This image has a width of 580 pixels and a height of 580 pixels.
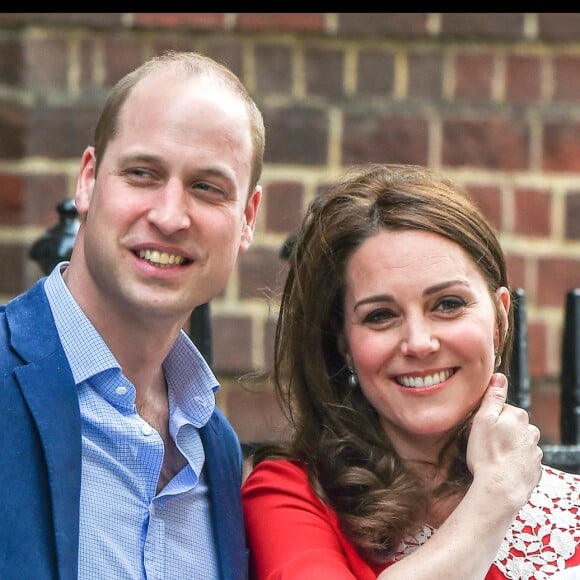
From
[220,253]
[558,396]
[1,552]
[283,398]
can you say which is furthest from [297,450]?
[558,396]

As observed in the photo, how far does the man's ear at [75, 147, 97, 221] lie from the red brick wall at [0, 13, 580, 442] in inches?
50.1

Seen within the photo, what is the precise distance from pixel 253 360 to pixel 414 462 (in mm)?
1103

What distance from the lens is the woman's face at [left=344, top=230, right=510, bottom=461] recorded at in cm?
337

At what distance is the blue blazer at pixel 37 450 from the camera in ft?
9.32

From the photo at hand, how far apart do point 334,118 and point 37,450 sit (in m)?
1.99

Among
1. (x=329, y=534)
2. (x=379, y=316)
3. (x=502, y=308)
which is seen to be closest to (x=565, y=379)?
(x=502, y=308)

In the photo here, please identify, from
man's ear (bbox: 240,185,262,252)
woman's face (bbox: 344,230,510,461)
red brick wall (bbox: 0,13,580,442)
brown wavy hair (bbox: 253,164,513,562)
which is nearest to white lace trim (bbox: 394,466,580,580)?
brown wavy hair (bbox: 253,164,513,562)

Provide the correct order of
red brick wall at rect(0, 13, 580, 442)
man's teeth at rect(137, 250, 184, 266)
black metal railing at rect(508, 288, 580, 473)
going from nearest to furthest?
1. man's teeth at rect(137, 250, 184, 266)
2. black metal railing at rect(508, 288, 580, 473)
3. red brick wall at rect(0, 13, 580, 442)

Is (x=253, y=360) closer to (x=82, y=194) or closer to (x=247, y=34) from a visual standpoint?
(x=247, y=34)

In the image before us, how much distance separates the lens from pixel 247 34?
4637 mm

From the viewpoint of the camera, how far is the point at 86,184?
3287mm

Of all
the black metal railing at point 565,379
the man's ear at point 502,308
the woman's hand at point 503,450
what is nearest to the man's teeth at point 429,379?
the woman's hand at point 503,450

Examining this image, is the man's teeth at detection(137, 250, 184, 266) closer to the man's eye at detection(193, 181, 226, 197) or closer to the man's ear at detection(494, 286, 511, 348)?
the man's eye at detection(193, 181, 226, 197)

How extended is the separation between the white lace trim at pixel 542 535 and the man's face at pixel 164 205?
77 cm
